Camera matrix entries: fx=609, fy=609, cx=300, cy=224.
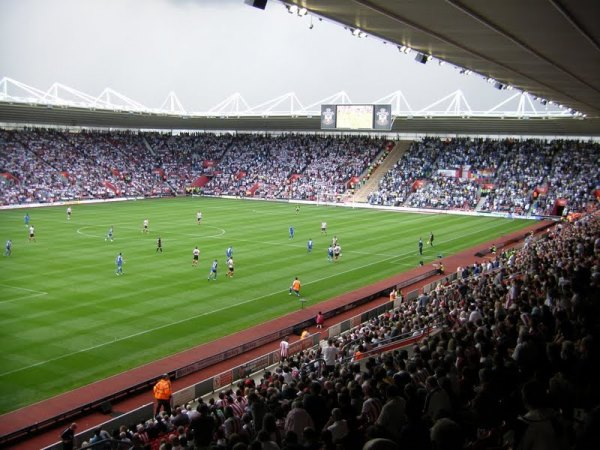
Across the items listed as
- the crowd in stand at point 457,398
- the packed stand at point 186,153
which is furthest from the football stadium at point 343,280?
the packed stand at point 186,153

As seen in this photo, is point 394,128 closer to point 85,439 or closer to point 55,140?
point 55,140

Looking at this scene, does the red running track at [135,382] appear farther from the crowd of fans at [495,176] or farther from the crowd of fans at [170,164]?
the crowd of fans at [170,164]

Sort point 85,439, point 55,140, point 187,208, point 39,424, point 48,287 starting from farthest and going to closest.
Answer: point 55,140, point 187,208, point 48,287, point 39,424, point 85,439

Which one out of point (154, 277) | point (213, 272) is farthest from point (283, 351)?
point (154, 277)

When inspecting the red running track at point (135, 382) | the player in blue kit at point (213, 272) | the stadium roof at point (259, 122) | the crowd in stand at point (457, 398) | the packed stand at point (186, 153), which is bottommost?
the red running track at point (135, 382)

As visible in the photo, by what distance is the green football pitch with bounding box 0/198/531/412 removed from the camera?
20.4m

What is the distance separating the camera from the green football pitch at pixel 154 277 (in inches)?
804

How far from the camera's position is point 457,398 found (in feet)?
25.8

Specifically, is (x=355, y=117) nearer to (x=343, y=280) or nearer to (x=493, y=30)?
(x=343, y=280)

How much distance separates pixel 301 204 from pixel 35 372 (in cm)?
5571

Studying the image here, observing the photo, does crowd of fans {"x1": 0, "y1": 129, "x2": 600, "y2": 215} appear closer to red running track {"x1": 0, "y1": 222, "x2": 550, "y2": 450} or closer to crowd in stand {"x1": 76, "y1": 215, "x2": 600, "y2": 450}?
red running track {"x1": 0, "y1": 222, "x2": 550, "y2": 450}

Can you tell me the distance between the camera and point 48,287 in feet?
93.5

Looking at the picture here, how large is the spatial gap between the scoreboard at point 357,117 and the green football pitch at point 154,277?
13.8m

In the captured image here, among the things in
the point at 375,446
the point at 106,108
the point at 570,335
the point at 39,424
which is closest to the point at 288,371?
the point at 39,424
